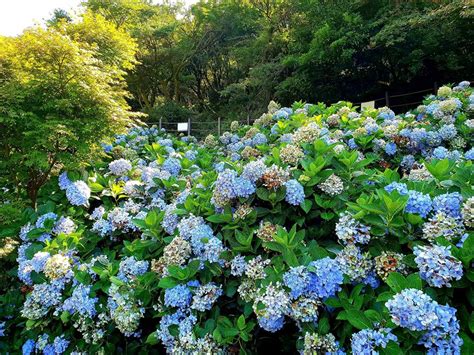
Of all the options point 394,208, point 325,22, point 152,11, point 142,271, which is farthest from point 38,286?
point 152,11

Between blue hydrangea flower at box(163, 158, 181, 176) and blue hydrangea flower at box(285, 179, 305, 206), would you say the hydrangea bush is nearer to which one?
blue hydrangea flower at box(285, 179, 305, 206)

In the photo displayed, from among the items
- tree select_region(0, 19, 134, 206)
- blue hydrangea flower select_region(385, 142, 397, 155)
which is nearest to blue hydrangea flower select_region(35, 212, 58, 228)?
tree select_region(0, 19, 134, 206)

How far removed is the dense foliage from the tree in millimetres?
9351

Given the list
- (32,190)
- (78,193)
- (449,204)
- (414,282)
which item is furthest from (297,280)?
(32,190)

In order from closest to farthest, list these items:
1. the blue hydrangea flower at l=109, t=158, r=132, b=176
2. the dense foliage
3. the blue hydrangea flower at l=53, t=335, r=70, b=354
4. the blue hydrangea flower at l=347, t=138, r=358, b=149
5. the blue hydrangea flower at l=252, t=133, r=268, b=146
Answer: the blue hydrangea flower at l=53, t=335, r=70, b=354
the blue hydrangea flower at l=109, t=158, r=132, b=176
the blue hydrangea flower at l=347, t=138, r=358, b=149
the blue hydrangea flower at l=252, t=133, r=268, b=146
the dense foliage

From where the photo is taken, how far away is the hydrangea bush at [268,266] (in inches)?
49.1

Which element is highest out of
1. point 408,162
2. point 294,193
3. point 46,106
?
point 46,106

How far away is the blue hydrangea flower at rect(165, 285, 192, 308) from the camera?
Answer: 5.16 feet

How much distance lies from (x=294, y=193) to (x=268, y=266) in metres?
0.36

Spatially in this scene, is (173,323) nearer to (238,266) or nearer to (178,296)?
(178,296)

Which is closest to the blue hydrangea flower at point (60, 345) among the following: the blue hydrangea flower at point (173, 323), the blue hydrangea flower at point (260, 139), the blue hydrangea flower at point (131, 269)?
the blue hydrangea flower at point (131, 269)

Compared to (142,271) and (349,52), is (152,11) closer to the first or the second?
(349,52)

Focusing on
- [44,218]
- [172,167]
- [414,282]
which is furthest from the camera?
[172,167]

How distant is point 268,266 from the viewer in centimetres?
153
